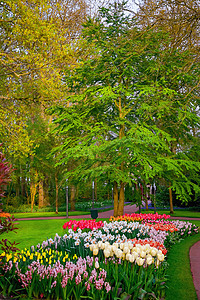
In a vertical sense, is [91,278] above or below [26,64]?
below

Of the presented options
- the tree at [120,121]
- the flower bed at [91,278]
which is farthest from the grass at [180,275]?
the tree at [120,121]

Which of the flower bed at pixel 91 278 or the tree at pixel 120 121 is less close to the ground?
the tree at pixel 120 121

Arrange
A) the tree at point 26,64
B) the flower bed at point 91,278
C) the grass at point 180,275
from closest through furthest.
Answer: the flower bed at point 91,278 < the grass at point 180,275 < the tree at point 26,64

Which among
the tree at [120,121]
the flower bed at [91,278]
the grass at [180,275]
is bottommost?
the grass at [180,275]

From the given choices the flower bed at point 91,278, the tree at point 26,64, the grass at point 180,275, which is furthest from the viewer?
the tree at point 26,64

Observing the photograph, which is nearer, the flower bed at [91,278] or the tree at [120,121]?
the flower bed at [91,278]

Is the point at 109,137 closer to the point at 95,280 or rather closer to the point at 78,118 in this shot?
the point at 78,118

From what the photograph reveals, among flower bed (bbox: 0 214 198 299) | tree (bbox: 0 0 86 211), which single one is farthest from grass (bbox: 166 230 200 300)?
tree (bbox: 0 0 86 211)

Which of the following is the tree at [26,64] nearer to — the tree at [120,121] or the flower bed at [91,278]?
the tree at [120,121]

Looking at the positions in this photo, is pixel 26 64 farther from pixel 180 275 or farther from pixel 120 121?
pixel 180 275

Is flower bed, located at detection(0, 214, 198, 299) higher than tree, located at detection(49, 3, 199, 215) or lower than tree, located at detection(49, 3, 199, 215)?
lower

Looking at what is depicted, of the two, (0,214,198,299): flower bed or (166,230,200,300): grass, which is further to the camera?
(166,230,200,300): grass

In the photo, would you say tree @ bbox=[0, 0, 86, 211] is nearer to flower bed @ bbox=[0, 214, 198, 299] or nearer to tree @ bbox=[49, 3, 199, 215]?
tree @ bbox=[49, 3, 199, 215]

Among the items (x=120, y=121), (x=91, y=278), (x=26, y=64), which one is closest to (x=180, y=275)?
(x=91, y=278)
